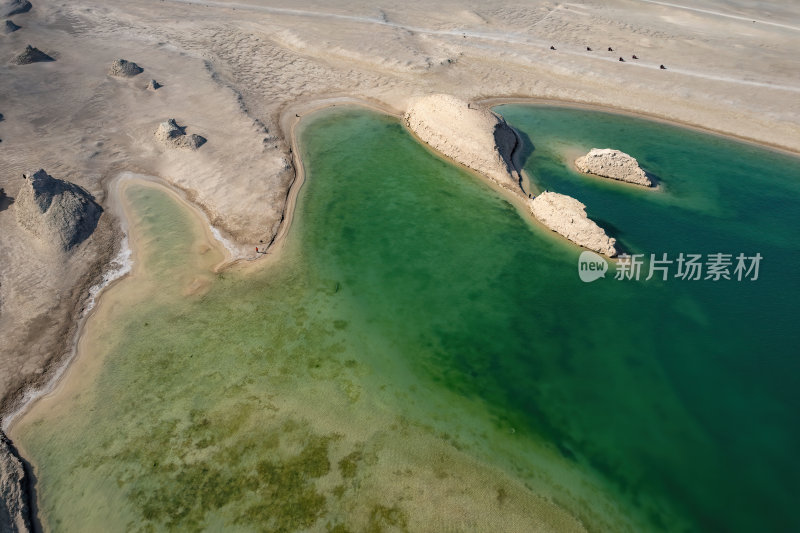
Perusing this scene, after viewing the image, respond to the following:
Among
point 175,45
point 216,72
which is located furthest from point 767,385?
point 175,45

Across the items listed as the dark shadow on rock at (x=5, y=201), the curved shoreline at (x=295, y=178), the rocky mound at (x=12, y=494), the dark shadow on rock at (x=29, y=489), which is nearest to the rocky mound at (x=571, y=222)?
the curved shoreline at (x=295, y=178)

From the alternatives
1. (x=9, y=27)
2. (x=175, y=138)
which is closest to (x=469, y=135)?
(x=175, y=138)

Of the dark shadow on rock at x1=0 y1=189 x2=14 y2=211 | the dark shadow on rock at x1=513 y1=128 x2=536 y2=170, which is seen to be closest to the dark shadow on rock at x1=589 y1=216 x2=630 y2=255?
the dark shadow on rock at x1=513 y1=128 x2=536 y2=170

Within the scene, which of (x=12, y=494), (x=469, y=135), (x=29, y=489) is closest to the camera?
(x=12, y=494)

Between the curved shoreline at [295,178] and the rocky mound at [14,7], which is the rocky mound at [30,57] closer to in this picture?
the rocky mound at [14,7]

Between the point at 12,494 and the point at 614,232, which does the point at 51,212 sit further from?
the point at 614,232

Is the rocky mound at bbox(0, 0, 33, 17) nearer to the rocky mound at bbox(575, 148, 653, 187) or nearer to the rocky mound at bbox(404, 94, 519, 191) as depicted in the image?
the rocky mound at bbox(404, 94, 519, 191)
